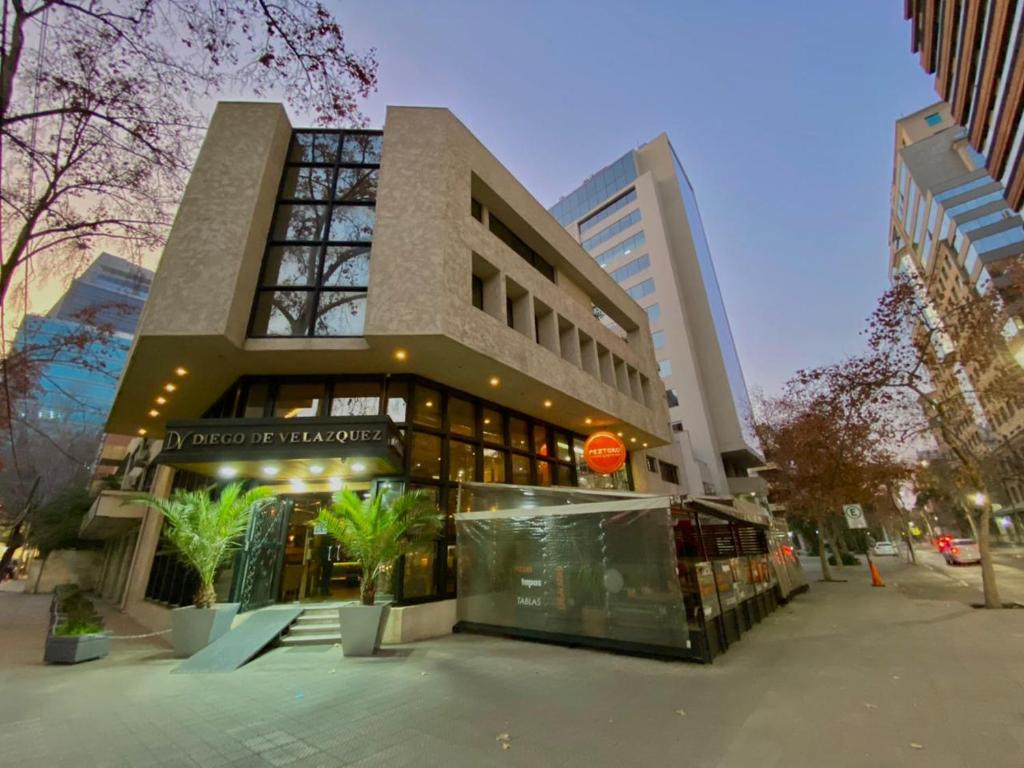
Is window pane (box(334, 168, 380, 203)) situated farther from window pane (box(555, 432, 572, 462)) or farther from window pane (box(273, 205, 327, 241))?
window pane (box(555, 432, 572, 462))

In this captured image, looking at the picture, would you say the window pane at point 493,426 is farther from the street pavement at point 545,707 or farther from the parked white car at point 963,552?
the parked white car at point 963,552

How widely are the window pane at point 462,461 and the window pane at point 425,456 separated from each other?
1.49ft

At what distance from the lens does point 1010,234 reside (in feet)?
140

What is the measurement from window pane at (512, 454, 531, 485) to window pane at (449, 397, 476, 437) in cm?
208

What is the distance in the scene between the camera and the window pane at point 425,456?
1126cm

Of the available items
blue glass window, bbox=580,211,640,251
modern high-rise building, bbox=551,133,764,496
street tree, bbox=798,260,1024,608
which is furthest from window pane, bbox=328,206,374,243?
blue glass window, bbox=580,211,640,251

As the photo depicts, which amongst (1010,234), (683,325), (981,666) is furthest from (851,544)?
(981,666)

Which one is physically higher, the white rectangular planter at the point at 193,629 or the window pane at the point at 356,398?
the window pane at the point at 356,398

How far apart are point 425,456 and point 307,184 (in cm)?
918

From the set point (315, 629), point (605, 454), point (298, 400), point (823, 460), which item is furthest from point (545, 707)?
point (823, 460)

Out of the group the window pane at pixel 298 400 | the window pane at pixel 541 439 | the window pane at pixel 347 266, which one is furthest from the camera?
the window pane at pixel 541 439

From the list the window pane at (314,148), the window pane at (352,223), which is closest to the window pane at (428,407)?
the window pane at (352,223)

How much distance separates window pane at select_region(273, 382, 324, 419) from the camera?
1134 cm

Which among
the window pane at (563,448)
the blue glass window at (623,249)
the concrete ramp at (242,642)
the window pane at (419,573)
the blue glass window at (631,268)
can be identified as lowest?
the concrete ramp at (242,642)
